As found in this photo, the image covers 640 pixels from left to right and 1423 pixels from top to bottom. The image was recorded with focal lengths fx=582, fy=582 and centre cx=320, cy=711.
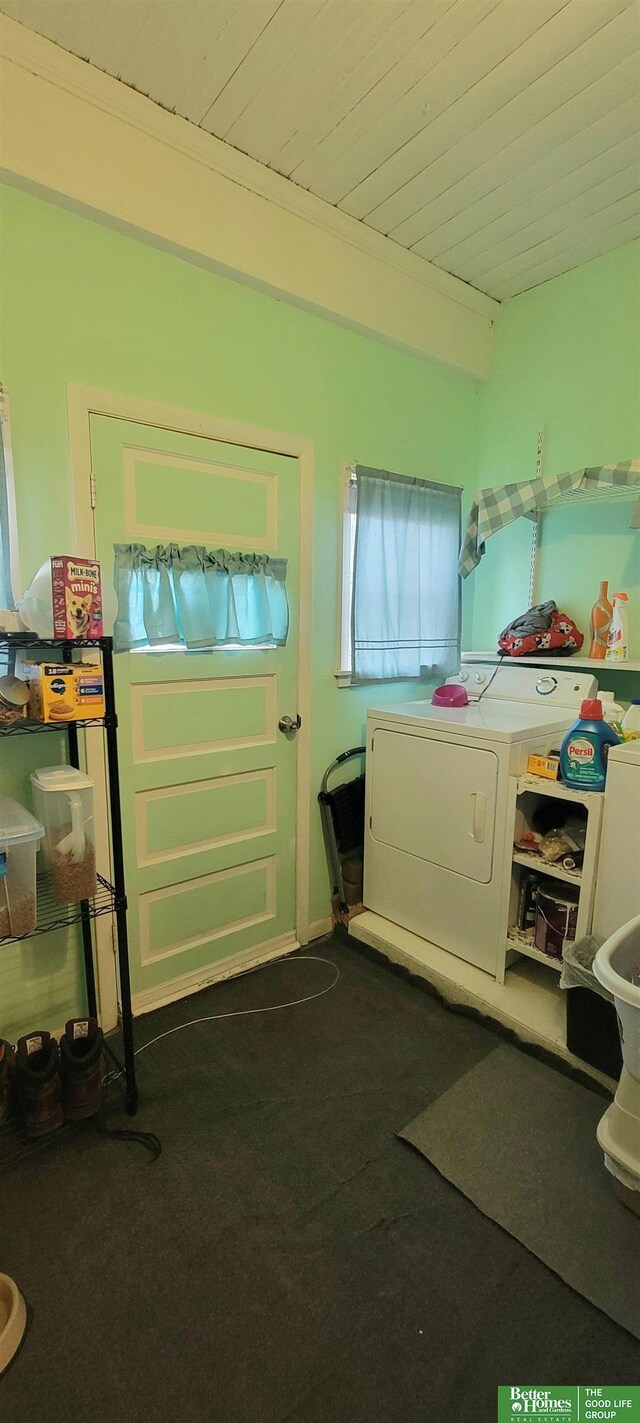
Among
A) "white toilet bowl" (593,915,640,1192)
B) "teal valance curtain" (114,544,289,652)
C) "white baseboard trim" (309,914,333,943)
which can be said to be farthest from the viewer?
"white baseboard trim" (309,914,333,943)

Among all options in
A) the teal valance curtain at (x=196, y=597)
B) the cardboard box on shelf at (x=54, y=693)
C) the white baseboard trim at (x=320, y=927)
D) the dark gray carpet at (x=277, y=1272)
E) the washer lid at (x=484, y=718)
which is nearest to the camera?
the dark gray carpet at (x=277, y=1272)

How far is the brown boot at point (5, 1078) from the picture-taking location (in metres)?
1.57

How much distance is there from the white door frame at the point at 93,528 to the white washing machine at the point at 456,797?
0.30 m

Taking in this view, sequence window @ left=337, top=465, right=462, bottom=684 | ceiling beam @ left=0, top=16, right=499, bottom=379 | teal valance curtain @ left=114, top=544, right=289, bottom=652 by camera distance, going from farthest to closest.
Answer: window @ left=337, top=465, right=462, bottom=684, teal valance curtain @ left=114, top=544, right=289, bottom=652, ceiling beam @ left=0, top=16, right=499, bottom=379

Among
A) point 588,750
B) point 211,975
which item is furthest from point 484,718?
point 211,975

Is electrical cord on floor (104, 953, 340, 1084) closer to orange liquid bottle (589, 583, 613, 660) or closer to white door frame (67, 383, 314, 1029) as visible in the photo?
white door frame (67, 383, 314, 1029)

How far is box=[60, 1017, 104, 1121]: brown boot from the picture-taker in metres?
1.62

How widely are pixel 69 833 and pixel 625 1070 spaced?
1.55 m

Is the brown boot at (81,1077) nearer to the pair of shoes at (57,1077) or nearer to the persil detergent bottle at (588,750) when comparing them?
the pair of shoes at (57,1077)

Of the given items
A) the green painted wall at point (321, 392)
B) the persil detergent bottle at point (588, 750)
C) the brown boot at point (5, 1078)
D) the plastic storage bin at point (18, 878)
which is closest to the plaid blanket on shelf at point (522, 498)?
the green painted wall at point (321, 392)

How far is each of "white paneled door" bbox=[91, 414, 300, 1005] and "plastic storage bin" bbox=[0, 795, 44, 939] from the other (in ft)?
1.72

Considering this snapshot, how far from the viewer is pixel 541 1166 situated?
1551 mm

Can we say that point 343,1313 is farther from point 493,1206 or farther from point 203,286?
point 203,286

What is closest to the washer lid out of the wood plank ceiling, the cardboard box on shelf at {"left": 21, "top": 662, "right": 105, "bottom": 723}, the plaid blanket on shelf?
the plaid blanket on shelf
